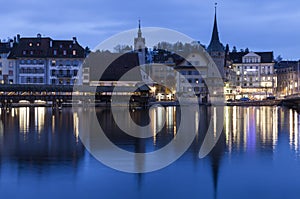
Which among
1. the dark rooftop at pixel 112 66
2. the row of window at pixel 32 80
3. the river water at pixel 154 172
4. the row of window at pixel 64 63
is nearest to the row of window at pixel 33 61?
the row of window at pixel 64 63

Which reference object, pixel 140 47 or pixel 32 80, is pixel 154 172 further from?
pixel 140 47

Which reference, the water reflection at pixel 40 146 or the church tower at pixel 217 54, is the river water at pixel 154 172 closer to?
the water reflection at pixel 40 146

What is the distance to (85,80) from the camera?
8656 centimetres

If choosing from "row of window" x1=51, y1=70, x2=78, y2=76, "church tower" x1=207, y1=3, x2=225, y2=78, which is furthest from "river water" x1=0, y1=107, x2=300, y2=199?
"church tower" x1=207, y1=3, x2=225, y2=78

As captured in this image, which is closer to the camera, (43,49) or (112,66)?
(43,49)

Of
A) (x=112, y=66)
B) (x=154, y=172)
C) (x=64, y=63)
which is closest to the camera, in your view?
(x=154, y=172)

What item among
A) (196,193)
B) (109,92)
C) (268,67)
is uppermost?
(268,67)

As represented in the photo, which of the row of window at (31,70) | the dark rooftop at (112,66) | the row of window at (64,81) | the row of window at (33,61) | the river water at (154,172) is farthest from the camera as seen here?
the dark rooftop at (112,66)

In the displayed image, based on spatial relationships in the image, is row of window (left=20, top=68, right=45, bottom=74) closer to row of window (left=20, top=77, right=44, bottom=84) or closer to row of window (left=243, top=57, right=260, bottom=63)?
row of window (left=20, top=77, right=44, bottom=84)

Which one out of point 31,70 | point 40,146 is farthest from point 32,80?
point 40,146

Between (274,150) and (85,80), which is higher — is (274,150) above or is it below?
below

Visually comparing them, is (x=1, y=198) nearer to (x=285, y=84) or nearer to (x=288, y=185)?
(x=288, y=185)

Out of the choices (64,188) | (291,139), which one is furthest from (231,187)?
(291,139)

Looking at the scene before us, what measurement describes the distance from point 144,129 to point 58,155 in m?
13.9
